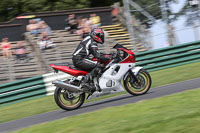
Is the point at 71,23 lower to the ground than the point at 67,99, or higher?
higher

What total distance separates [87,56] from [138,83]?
1.41 meters

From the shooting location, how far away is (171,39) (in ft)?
46.1

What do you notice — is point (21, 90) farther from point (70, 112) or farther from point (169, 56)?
point (169, 56)

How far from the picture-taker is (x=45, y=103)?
10.2m

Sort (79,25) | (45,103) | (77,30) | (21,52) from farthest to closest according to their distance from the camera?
(79,25) < (77,30) < (21,52) < (45,103)

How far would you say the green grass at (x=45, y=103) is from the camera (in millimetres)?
8969

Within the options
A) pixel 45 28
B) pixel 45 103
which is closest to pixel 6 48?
pixel 45 28

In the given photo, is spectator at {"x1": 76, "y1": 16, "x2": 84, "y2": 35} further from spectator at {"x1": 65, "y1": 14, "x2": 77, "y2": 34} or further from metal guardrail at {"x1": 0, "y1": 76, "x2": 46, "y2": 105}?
metal guardrail at {"x1": 0, "y1": 76, "x2": 46, "y2": 105}

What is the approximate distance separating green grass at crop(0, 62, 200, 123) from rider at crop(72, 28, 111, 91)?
59.2 inches

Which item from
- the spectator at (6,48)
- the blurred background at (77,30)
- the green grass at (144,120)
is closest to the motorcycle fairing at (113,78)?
the green grass at (144,120)

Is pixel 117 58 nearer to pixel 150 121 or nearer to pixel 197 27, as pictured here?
pixel 150 121

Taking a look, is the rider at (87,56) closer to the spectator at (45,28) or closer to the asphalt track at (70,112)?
the asphalt track at (70,112)

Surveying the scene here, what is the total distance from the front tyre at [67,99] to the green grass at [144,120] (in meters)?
1.50

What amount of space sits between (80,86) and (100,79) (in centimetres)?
53
